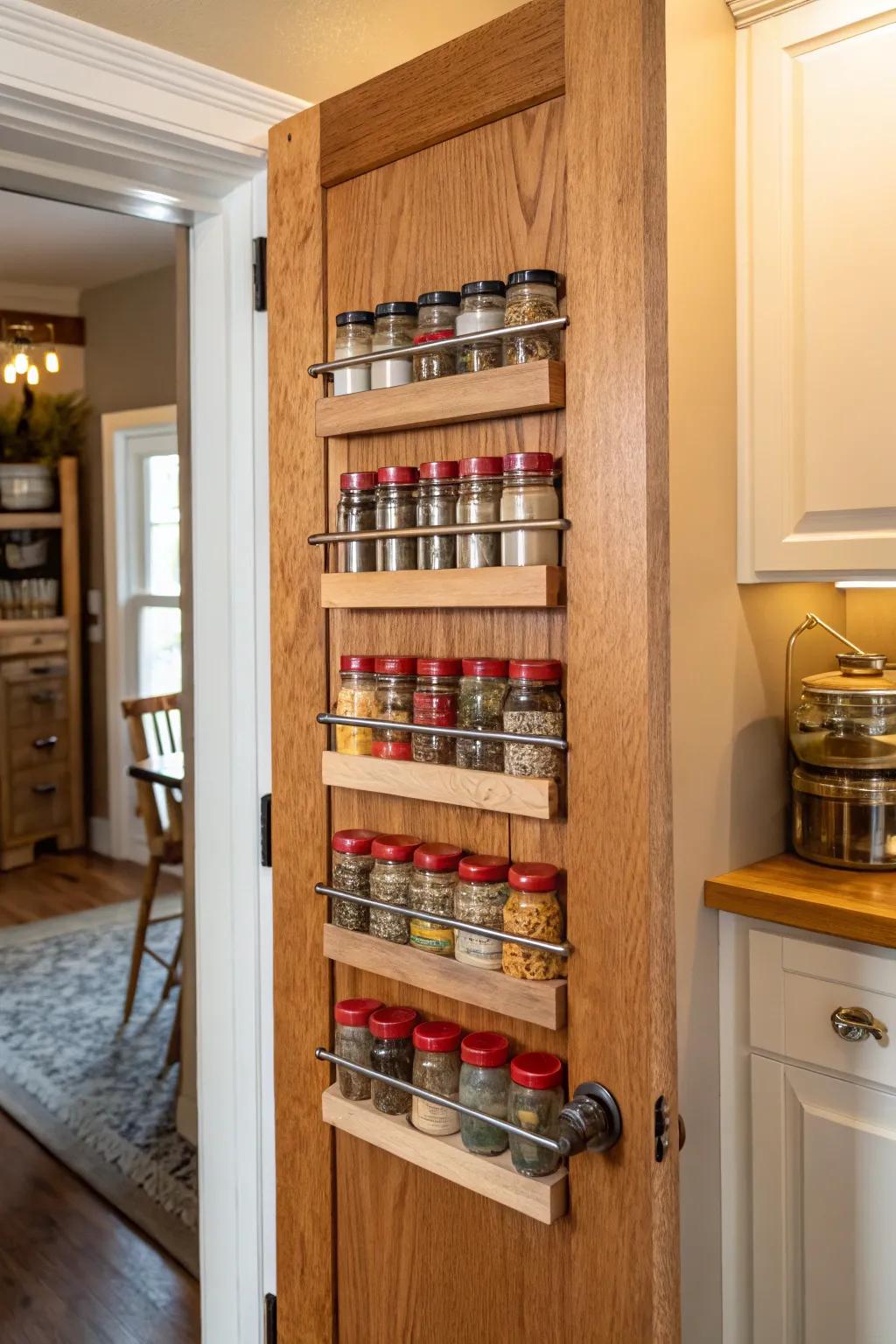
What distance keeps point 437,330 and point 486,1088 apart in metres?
0.82

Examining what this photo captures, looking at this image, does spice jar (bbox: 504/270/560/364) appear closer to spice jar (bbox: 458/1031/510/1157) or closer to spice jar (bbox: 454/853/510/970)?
spice jar (bbox: 454/853/510/970)

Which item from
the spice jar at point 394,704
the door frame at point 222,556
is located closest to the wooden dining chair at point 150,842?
the door frame at point 222,556

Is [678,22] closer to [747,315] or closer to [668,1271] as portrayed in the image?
[747,315]

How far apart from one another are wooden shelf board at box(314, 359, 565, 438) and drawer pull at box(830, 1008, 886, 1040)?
94cm

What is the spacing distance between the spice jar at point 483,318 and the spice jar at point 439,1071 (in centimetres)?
72

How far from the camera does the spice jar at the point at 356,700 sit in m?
1.31

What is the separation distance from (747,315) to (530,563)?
771 mm

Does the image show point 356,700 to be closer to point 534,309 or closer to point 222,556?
point 222,556

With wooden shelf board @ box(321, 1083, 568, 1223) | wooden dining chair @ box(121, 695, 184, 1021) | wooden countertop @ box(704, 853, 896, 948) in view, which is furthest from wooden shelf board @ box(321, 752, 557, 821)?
wooden dining chair @ box(121, 695, 184, 1021)

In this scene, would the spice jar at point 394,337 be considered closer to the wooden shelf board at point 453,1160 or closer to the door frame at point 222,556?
the door frame at point 222,556

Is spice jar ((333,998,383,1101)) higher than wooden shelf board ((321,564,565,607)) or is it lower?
lower

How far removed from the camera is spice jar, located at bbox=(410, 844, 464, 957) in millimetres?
1221

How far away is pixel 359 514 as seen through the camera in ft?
4.28

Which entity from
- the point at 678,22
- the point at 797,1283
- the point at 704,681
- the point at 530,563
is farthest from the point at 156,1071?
the point at 678,22
